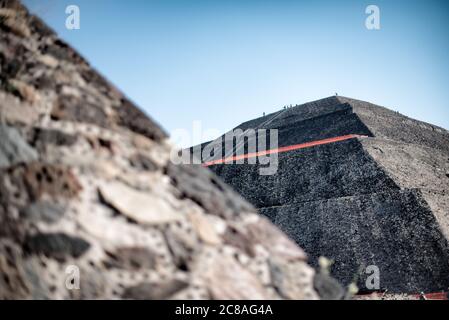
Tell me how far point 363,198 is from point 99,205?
9104mm

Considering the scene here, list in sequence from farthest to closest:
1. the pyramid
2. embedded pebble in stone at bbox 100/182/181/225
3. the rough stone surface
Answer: the pyramid < embedded pebble in stone at bbox 100/182/181/225 < the rough stone surface

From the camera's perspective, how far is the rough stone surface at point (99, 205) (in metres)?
1.43

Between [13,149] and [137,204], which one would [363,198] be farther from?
[13,149]

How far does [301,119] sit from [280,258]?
18.0 meters

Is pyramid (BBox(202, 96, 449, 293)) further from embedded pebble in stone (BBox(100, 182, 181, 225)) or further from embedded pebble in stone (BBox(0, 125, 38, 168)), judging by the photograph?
embedded pebble in stone (BBox(0, 125, 38, 168))

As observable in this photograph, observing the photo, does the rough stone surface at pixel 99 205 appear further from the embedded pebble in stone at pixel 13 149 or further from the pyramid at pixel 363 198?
the pyramid at pixel 363 198

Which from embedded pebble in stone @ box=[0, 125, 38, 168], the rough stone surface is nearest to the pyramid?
the rough stone surface

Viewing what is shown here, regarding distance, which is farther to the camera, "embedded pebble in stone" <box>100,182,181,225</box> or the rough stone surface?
"embedded pebble in stone" <box>100,182,181,225</box>

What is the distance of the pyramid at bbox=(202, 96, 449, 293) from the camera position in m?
7.45

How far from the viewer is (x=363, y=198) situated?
30.3 ft

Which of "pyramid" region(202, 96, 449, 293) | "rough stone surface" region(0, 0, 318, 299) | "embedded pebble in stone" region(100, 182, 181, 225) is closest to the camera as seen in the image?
"rough stone surface" region(0, 0, 318, 299)

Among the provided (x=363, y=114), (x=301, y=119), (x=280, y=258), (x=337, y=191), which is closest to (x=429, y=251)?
(x=337, y=191)

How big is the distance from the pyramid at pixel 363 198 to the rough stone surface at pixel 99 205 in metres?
6.46

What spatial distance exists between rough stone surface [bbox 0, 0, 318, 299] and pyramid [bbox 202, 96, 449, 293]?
6456 millimetres
